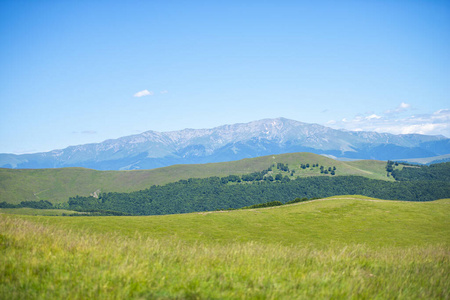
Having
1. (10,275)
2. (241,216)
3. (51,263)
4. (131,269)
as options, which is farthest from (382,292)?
(241,216)

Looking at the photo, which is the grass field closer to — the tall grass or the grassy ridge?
the tall grass

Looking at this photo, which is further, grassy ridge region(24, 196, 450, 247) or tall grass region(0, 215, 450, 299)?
grassy ridge region(24, 196, 450, 247)

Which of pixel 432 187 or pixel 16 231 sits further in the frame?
pixel 432 187

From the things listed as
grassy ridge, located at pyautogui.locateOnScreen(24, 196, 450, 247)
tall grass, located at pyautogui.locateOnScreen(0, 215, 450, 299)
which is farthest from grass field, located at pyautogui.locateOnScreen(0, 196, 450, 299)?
grassy ridge, located at pyautogui.locateOnScreen(24, 196, 450, 247)

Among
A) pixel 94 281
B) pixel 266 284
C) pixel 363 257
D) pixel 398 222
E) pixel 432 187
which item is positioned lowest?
pixel 432 187

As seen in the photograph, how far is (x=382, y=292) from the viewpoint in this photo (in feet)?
23.1

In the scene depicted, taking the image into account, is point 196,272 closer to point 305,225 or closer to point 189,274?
point 189,274

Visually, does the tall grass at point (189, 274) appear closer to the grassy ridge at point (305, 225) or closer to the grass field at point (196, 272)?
the grass field at point (196, 272)

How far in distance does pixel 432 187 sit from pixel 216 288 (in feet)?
729

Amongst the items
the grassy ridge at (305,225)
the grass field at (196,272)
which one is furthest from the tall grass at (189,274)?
the grassy ridge at (305,225)

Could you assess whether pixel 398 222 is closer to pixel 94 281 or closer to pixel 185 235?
pixel 185 235

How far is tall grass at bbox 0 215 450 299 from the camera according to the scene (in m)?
6.43

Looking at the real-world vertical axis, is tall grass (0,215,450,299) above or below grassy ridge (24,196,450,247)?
above

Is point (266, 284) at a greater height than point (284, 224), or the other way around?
point (266, 284)
